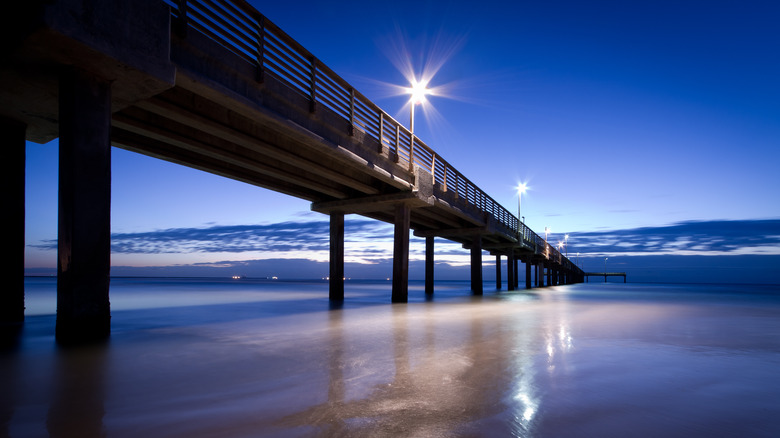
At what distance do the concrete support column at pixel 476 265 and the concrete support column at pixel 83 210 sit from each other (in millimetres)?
27494

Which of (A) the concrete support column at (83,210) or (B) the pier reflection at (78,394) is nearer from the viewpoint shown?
(B) the pier reflection at (78,394)

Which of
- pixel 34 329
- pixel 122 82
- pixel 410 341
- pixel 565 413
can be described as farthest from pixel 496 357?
pixel 34 329

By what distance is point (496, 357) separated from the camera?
652cm

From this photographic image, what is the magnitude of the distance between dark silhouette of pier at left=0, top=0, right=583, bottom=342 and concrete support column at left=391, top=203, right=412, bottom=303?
3.20 m

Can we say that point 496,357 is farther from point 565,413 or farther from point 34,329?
point 34,329

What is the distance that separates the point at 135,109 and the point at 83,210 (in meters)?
4.55

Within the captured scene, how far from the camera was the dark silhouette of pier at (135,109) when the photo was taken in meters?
6.88

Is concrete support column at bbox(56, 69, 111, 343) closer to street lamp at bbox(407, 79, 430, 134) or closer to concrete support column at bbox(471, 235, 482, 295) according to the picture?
street lamp at bbox(407, 79, 430, 134)

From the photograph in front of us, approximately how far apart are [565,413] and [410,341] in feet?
15.0

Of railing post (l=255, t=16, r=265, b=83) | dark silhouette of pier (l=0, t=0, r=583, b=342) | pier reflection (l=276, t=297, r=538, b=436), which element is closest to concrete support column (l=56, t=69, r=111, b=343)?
dark silhouette of pier (l=0, t=0, r=583, b=342)

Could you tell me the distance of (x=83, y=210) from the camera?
704 centimetres

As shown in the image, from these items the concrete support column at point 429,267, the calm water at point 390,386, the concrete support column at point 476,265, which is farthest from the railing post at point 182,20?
the concrete support column at point 476,265

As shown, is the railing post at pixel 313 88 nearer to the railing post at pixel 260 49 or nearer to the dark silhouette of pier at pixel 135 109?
the dark silhouette of pier at pixel 135 109

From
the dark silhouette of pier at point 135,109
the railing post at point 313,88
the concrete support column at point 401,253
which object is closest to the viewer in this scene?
the dark silhouette of pier at point 135,109
